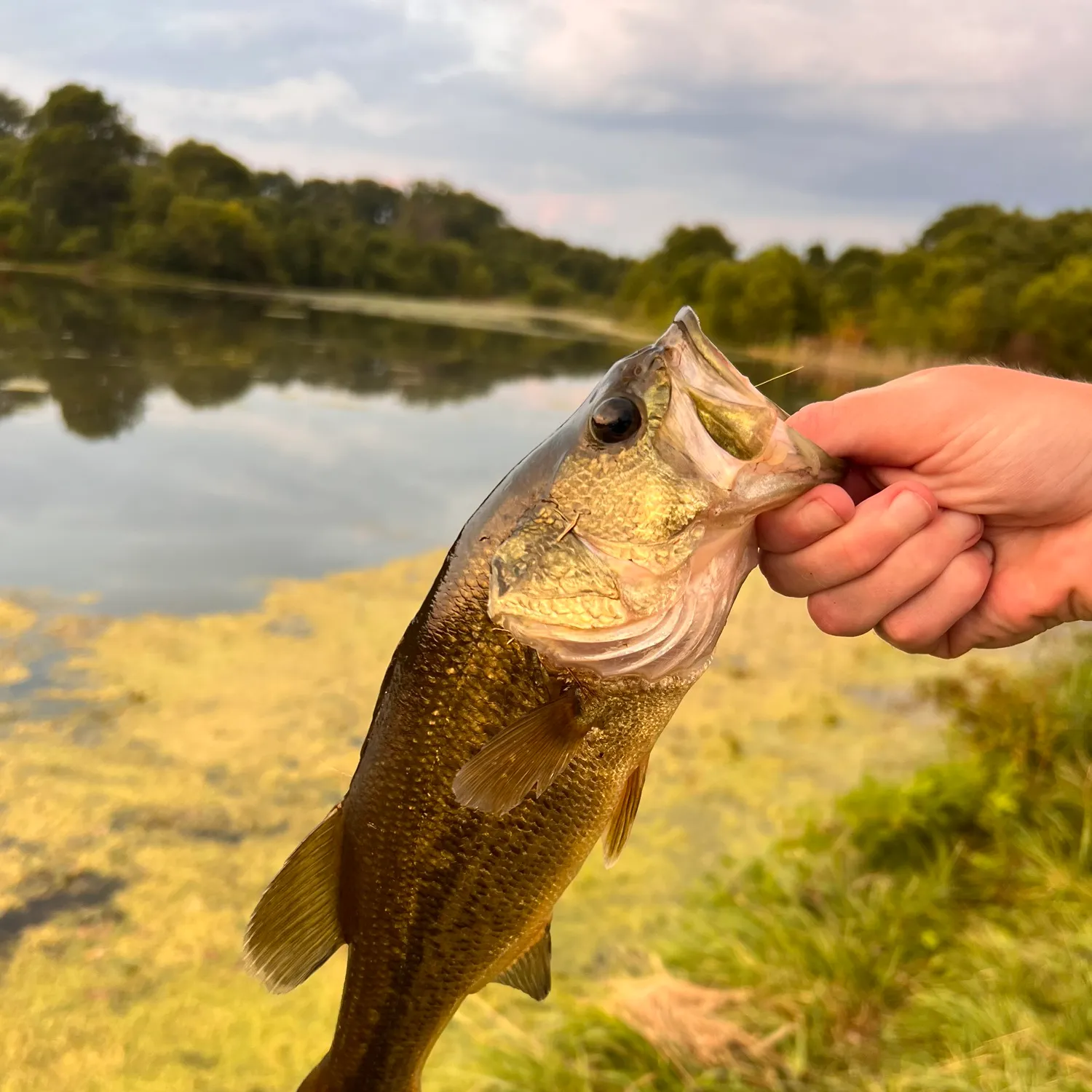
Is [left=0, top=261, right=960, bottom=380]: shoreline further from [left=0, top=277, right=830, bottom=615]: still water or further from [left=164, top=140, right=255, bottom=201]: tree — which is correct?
[left=164, top=140, right=255, bottom=201]: tree

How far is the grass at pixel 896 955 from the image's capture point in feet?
9.95

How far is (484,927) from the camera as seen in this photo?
1.58 metres

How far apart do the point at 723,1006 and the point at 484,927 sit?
2.30 meters

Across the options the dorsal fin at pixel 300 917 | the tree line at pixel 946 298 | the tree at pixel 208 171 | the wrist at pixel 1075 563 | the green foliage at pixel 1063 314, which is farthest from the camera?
the tree at pixel 208 171

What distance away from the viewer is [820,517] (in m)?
1.64

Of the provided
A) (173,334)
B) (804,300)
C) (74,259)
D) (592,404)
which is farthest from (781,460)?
(74,259)

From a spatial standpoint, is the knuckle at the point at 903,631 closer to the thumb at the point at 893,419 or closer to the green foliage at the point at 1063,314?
the thumb at the point at 893,419

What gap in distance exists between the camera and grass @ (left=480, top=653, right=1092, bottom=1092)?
9.95 ft

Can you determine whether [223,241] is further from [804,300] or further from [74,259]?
[804,300]

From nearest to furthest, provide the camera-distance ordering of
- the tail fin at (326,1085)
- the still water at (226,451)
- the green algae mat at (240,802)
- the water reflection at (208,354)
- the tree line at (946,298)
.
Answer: the tail fin at (326,1085) → the green algae mat at (240,802) → the still water at (226,451) → the water reflection at (208,354) → the tree line at (946,298)

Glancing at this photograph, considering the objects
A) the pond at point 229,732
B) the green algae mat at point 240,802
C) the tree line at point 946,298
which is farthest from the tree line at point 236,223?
the green algae mat at point 240,802

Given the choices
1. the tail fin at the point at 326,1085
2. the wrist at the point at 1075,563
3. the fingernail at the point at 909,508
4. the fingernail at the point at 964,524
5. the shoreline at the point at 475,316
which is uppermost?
the shoreline at the point at 475,316

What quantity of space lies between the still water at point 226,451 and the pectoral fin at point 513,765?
6062 mm

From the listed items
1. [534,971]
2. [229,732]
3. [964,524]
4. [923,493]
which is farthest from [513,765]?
[229,732]
